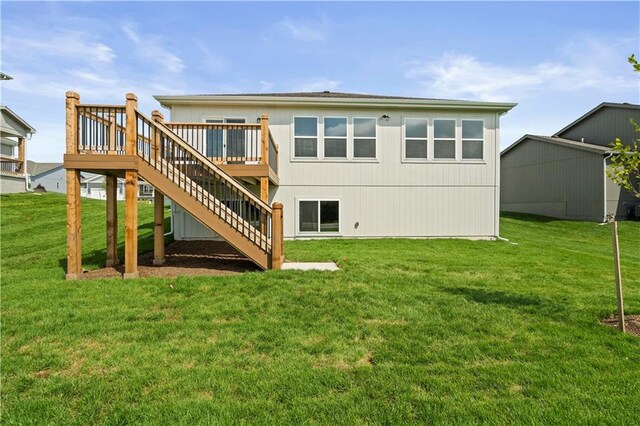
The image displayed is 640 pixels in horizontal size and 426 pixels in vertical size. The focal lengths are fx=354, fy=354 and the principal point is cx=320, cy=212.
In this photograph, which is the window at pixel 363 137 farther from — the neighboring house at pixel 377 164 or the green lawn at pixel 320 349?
the green lawn at pixel 320 349

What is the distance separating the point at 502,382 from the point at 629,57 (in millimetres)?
3930

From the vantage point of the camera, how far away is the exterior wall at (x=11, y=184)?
24.5 m

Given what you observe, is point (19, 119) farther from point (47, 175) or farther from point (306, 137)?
point (306, 137)

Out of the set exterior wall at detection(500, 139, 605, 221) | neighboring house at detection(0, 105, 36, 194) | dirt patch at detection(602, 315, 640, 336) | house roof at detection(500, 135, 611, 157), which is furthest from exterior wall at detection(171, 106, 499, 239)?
neighboring house at detection(0, 105, 36, 194)

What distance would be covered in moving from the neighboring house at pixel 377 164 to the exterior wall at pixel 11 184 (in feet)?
69.1

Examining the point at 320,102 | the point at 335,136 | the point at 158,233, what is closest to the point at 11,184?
the point at 158,233

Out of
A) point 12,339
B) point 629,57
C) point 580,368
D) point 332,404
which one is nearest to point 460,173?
point 629,57

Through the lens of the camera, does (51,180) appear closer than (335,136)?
No

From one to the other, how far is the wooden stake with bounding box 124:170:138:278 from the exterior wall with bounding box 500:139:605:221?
2127 cm

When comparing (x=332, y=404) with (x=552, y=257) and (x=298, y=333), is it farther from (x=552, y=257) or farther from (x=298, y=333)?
(x=552, y=257)

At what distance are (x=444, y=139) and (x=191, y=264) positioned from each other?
9.45 metres

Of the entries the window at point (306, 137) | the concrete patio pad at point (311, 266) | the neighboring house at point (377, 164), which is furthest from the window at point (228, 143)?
the concrete patio pad at point (311, 266)

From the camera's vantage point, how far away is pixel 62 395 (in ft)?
8.87

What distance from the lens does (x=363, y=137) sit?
40.5 ft
